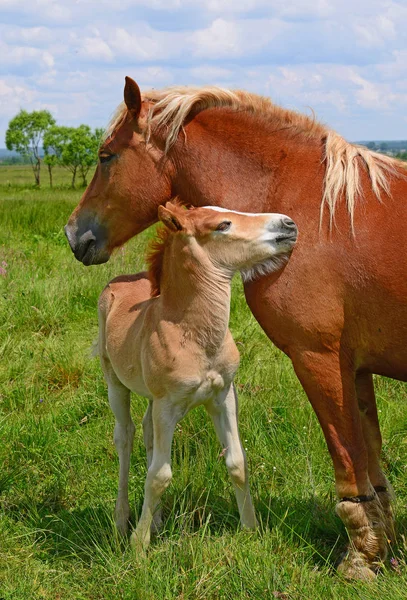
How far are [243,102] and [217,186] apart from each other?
470 millimetres

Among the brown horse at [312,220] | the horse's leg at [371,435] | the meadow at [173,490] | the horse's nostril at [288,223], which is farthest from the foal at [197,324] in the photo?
the horse's leg at [371,435]

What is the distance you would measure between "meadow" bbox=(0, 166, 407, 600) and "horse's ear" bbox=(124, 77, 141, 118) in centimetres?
196

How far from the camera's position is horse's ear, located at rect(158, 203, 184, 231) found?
328 cm

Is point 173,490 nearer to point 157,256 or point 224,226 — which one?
point 157,256

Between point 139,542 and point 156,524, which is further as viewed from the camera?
→ point 156,524

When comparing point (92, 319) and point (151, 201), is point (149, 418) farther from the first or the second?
point (92, 319)

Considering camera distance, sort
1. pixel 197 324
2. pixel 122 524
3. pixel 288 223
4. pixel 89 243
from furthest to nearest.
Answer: pixel 122 524
pixel 89 243
pixel 197 324
pixel 288 223

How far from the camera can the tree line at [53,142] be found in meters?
63.6

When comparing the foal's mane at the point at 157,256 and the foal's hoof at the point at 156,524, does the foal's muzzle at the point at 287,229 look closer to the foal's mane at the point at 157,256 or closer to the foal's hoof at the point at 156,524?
the foal's mane at the point at 157,256

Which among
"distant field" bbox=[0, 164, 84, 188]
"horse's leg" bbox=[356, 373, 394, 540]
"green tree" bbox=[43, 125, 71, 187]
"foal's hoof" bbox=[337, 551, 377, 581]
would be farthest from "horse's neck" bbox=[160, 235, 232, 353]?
"green tree" bbox=[43, 125, 71, 187]

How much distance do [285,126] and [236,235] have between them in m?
0.67

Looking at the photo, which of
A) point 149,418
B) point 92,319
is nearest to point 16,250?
point 92,319

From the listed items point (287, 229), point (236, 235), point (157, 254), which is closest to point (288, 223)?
point (287, 229)

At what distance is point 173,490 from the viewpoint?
3914mm
